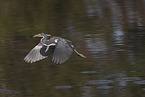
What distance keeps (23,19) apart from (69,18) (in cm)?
80

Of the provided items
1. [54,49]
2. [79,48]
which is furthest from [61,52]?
[79,48]

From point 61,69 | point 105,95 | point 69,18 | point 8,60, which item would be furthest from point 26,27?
point 105,95

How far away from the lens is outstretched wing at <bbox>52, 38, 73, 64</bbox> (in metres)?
3.16

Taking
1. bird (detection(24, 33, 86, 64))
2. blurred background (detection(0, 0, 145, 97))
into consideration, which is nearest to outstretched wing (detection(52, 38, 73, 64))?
bird (detection(24, 33, 86, 64))

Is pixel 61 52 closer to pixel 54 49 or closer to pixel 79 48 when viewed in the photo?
pixel 54 49

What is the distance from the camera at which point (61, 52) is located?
3.19 meters

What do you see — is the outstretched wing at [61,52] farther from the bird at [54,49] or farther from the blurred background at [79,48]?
the blurred background at [79,48]

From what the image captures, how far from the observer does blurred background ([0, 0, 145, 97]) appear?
148 inches

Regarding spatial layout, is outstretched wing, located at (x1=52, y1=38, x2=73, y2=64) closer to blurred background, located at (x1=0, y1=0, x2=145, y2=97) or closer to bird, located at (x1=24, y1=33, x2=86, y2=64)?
bird, located at (x1=24, y1=33, x2=86, y2=64)

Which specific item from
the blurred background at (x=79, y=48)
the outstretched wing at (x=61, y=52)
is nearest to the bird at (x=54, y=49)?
the outstretched wing at (x=61, y=52)

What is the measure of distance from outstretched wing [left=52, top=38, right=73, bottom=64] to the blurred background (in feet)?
1.92

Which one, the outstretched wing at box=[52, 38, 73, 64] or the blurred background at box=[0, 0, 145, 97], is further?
the blurred background at box=[0, 0, 145, 97]

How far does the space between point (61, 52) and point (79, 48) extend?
1.60 m

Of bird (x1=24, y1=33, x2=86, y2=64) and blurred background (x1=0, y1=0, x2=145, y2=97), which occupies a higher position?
bird (x1=24, y1=33, x2=86, y2=64)
